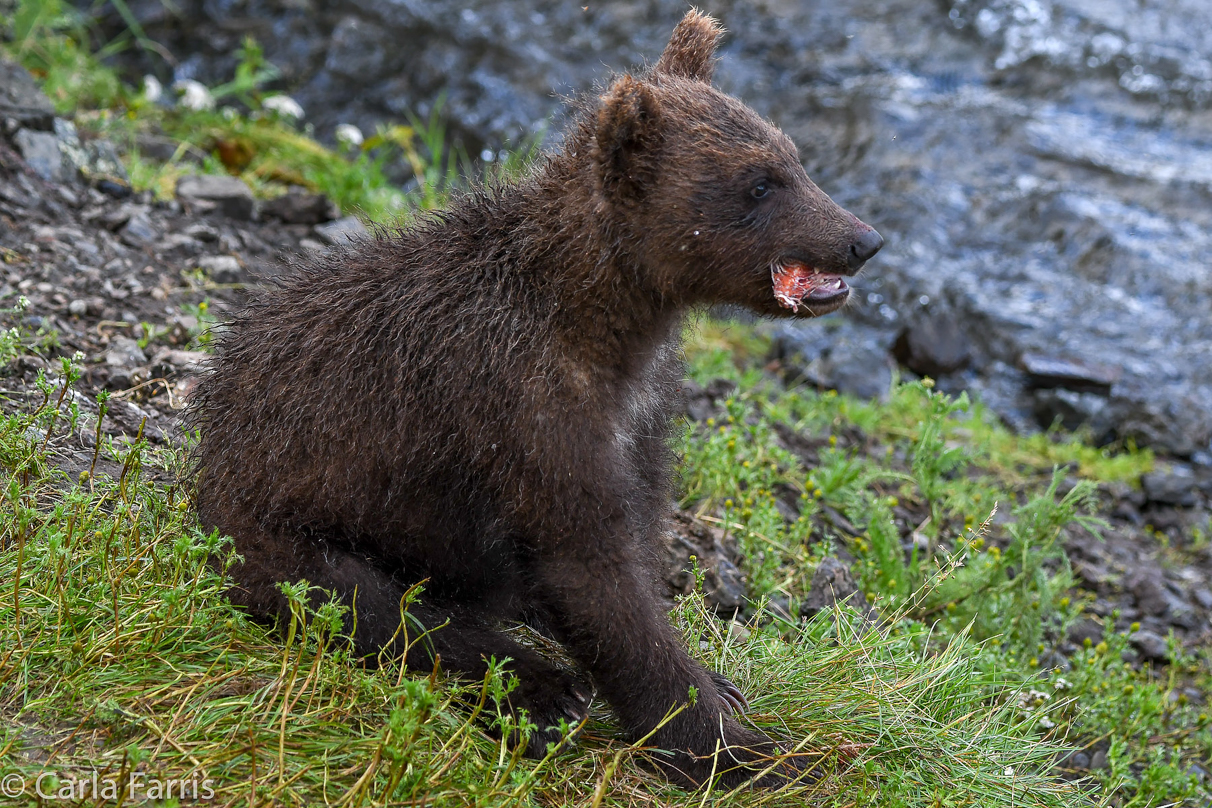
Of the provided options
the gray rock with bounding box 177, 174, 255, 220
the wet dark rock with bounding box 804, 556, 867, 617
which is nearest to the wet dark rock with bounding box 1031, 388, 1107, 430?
the wet dark rock with bounding box 804, 556, 867, 617

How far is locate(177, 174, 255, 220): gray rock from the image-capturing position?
6805 millimetres

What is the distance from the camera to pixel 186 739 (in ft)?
9.58

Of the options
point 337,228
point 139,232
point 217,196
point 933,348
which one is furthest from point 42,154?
point 933,348

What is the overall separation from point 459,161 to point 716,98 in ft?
21.0

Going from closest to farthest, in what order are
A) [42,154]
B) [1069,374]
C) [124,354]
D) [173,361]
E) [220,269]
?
[124,354]
[173,361]
[220,269]
[42,154]
[1069,374]

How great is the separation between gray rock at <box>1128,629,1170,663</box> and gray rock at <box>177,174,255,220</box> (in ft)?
18.1

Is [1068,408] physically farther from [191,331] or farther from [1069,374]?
[191,331]

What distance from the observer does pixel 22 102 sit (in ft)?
21.3

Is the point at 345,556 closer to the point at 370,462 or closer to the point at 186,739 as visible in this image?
the point at 370,462

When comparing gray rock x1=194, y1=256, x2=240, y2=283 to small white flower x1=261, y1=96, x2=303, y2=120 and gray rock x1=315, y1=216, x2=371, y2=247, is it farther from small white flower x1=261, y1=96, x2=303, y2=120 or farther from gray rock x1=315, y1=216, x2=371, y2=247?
small white flower x1=261, y1=96, x2=303, y2=120

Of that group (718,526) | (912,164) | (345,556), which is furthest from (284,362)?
(912,164)

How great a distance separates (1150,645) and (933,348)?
10.8ft

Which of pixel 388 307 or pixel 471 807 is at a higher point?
pixel 388 307

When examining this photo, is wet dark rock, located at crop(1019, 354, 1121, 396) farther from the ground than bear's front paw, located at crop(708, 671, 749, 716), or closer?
closer
